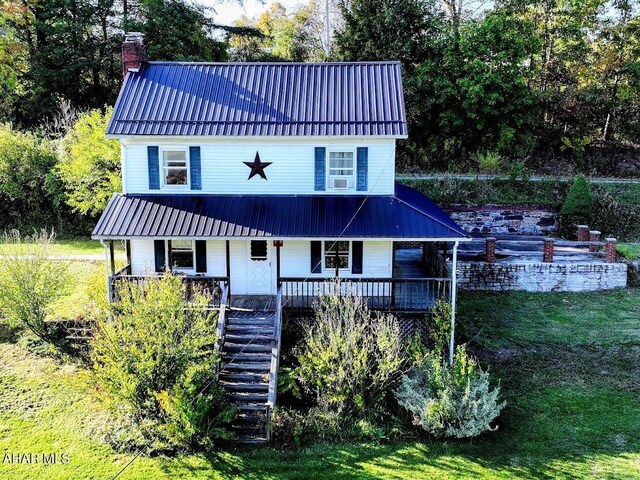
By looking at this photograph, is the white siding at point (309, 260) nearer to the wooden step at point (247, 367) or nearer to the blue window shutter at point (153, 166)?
the wooden step at point (247, 367)

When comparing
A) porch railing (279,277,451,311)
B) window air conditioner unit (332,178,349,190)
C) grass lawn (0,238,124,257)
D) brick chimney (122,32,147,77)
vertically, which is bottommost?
porch railing (279,277,451,311)

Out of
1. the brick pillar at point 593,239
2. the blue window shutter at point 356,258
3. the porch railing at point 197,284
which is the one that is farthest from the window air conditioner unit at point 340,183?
the brick pillar at point 593,239

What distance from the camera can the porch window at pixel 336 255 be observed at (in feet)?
56.6

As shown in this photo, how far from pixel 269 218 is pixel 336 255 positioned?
237cm

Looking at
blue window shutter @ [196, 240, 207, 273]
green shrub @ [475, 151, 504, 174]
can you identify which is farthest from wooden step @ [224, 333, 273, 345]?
green shrub @ [475, 151, 504, 174]

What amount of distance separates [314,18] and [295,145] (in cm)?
2553

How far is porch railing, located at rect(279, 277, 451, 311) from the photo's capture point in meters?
16.2

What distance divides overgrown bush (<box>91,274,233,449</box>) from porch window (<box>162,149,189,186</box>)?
5.28m

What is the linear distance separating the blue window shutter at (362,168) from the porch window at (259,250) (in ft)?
11.2

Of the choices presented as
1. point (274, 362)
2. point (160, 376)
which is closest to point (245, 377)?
point (274, 362)

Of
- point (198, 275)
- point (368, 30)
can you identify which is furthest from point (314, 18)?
point (198, 275)

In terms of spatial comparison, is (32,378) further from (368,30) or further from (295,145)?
(368,30)

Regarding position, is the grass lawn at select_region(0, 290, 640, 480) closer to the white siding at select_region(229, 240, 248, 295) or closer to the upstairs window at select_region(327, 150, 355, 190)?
the white siding at select_region(229, 240, 248, 295)

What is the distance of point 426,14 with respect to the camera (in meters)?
31.8
